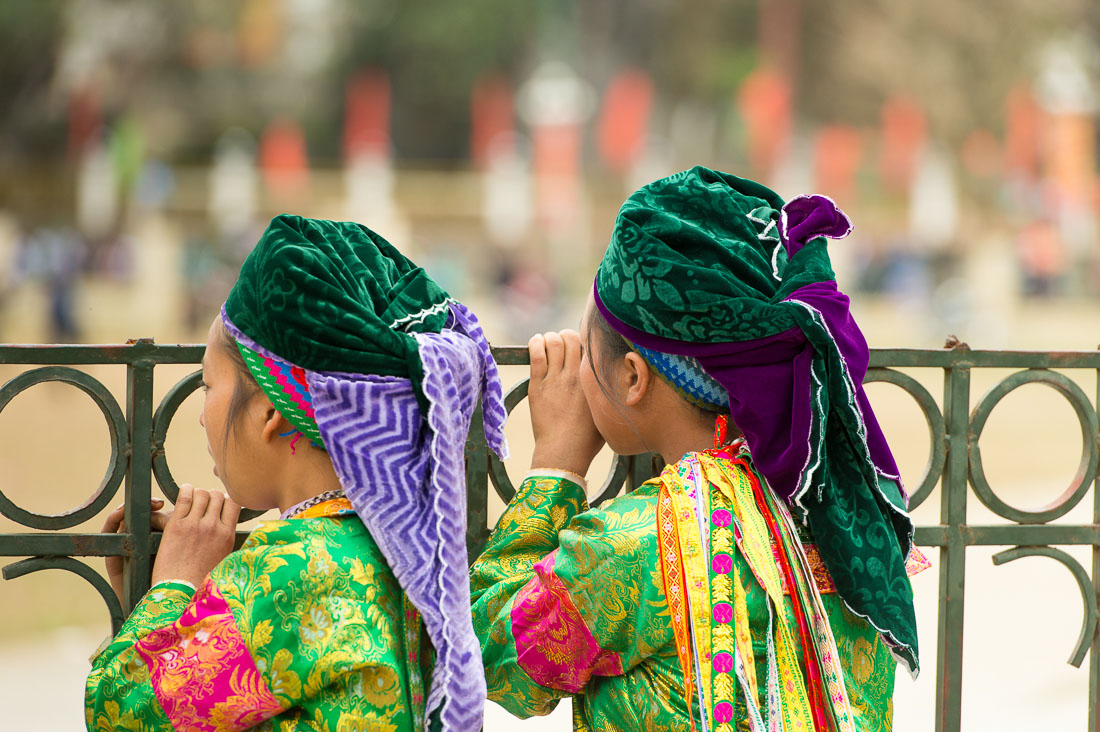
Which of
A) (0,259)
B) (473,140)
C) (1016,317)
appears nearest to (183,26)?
(0,259)

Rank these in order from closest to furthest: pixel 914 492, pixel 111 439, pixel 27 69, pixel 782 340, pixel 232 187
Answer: pixel 782 340, pixel 111 439, pixel 914 492, pixel 27 69, pixel 232 187

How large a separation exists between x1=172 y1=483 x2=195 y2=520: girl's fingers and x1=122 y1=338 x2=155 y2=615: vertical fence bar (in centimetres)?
9

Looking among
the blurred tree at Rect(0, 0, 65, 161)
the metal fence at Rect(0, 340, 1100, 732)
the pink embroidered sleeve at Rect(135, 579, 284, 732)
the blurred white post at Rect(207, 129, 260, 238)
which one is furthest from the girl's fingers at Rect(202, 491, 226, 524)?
the blurred white post at Rect(207, 129, 260, 238)

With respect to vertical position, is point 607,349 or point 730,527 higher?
point 607,349

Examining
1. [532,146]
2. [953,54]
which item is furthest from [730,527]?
[953,54]

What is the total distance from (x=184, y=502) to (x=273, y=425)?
0.22m

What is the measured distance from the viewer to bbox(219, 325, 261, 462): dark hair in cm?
138

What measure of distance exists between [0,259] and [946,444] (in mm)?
21728

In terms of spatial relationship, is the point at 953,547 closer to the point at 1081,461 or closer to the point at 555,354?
the point at 1081,461

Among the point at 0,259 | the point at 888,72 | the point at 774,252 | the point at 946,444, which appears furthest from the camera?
the point at 888,72

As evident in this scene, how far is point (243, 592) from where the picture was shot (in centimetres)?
125

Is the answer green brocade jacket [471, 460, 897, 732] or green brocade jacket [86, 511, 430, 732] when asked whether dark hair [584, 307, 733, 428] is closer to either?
green brocade jacket [471, 460, 897, 732]

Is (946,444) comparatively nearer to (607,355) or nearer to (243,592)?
(607,355)

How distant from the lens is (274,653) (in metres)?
1.24
